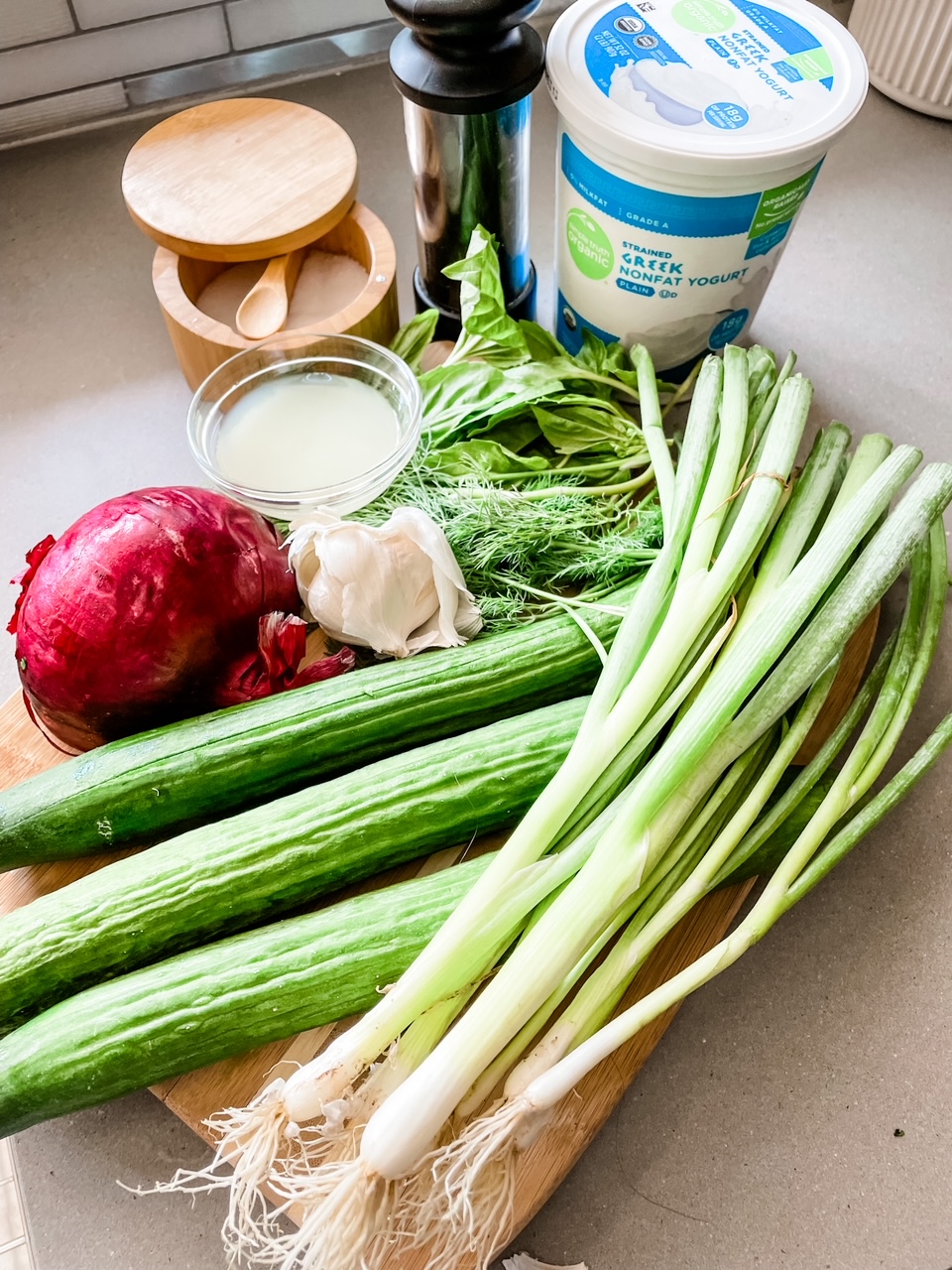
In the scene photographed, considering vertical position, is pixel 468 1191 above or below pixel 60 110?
above

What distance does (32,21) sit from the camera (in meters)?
1.15

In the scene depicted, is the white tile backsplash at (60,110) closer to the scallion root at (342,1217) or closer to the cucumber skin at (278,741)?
the cucumber skin at (278,741)

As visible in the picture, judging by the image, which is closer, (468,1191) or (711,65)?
(468,1191)

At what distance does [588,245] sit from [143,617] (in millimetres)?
550

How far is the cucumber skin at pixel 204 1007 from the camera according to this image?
2.03ft

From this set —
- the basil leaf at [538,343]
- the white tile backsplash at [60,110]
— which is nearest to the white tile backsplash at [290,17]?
the white tile backsplash at [60,110]

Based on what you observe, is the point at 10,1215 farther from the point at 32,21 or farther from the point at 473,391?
the point at 32,21

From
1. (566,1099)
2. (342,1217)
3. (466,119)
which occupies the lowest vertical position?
(566,1099)

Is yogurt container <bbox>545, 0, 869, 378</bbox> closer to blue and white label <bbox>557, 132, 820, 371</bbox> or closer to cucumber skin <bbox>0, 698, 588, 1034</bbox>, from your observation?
blue and white label <bbox>557, 132, 820, 371</bbox>

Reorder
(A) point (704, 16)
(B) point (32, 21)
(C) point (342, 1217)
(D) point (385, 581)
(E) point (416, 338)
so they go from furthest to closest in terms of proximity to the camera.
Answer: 1. (B) point (32, 21)
2. (E) point (416, 338)
3. (A) point (704, 16)
4. (D) point (385, 581)
5. (C) point (342, 1217)

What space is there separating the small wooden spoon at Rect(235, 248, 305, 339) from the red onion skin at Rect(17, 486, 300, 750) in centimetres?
25

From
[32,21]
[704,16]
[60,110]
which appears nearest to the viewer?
[704,16]

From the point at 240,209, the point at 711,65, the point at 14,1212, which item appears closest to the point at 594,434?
the point at 711,65

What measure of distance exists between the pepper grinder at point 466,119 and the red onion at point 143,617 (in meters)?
0.41
